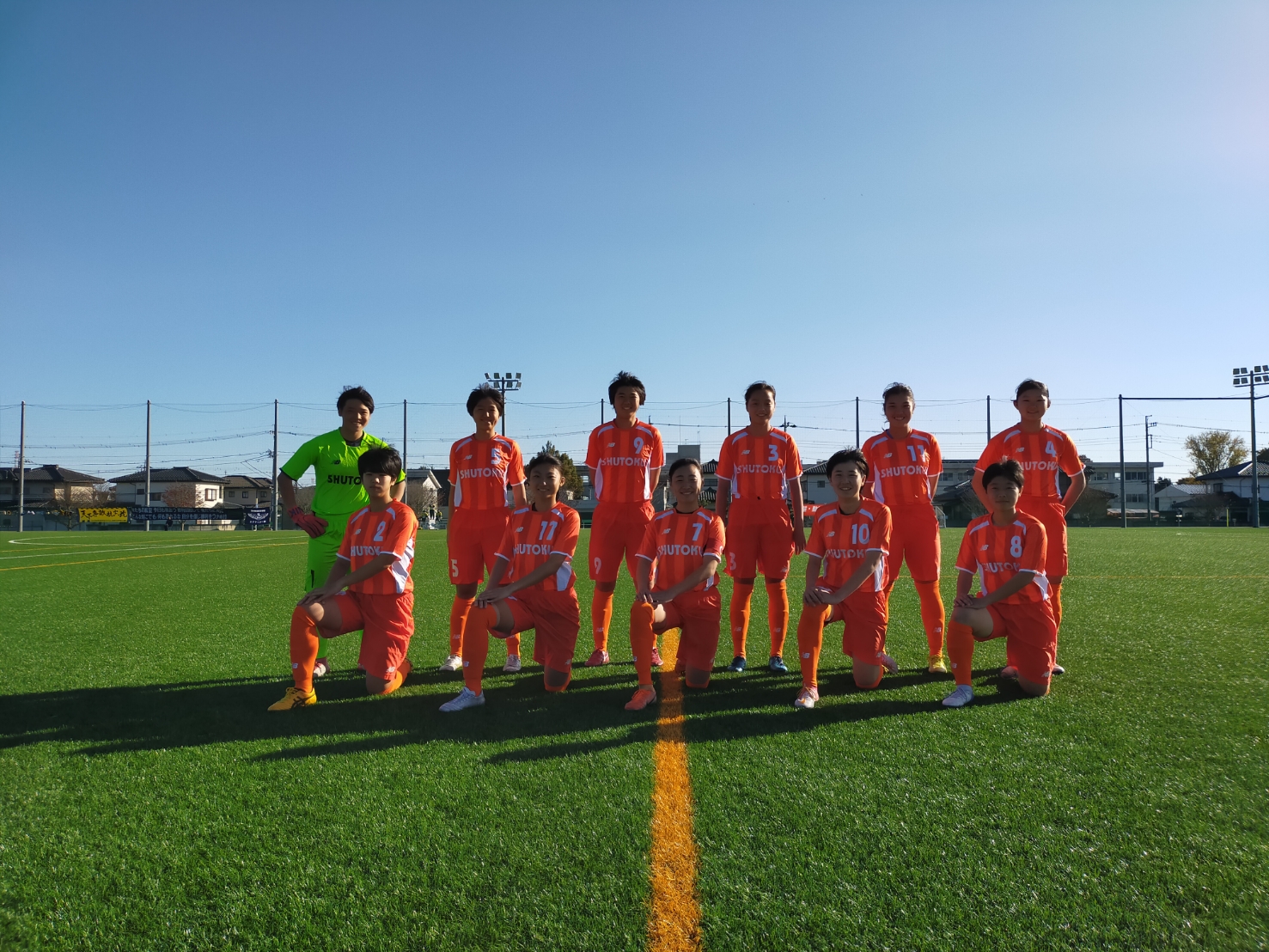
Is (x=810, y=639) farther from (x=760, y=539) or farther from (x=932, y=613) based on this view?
(x=932, y=613)

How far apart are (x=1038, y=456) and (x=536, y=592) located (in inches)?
142

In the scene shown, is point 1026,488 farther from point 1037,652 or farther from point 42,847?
point 42,847

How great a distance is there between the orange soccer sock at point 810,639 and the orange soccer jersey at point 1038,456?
1.81 meters

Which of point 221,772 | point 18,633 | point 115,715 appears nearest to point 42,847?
point 221,772

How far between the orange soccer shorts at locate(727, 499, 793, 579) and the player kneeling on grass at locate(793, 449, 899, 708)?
1.18 feet

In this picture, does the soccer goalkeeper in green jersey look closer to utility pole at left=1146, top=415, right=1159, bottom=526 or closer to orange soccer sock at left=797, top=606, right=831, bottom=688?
orange soccer sock at left=797, top=606, right=831, bottom=688

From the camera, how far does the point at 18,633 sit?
589cm

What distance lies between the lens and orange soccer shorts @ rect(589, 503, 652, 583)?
481 centimetres

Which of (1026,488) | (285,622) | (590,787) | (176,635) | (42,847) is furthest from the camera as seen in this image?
(285,622)

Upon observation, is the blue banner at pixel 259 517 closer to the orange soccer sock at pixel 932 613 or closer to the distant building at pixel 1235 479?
the orange soccer sock at pixel 932 613

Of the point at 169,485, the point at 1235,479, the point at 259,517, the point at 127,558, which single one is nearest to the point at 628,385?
the point at 127,558

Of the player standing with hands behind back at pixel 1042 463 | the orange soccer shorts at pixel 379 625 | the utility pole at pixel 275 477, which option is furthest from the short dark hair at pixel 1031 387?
the utility pole at pixel 275 477

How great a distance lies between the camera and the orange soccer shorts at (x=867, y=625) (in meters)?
4.06

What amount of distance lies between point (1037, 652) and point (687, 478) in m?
2.16
